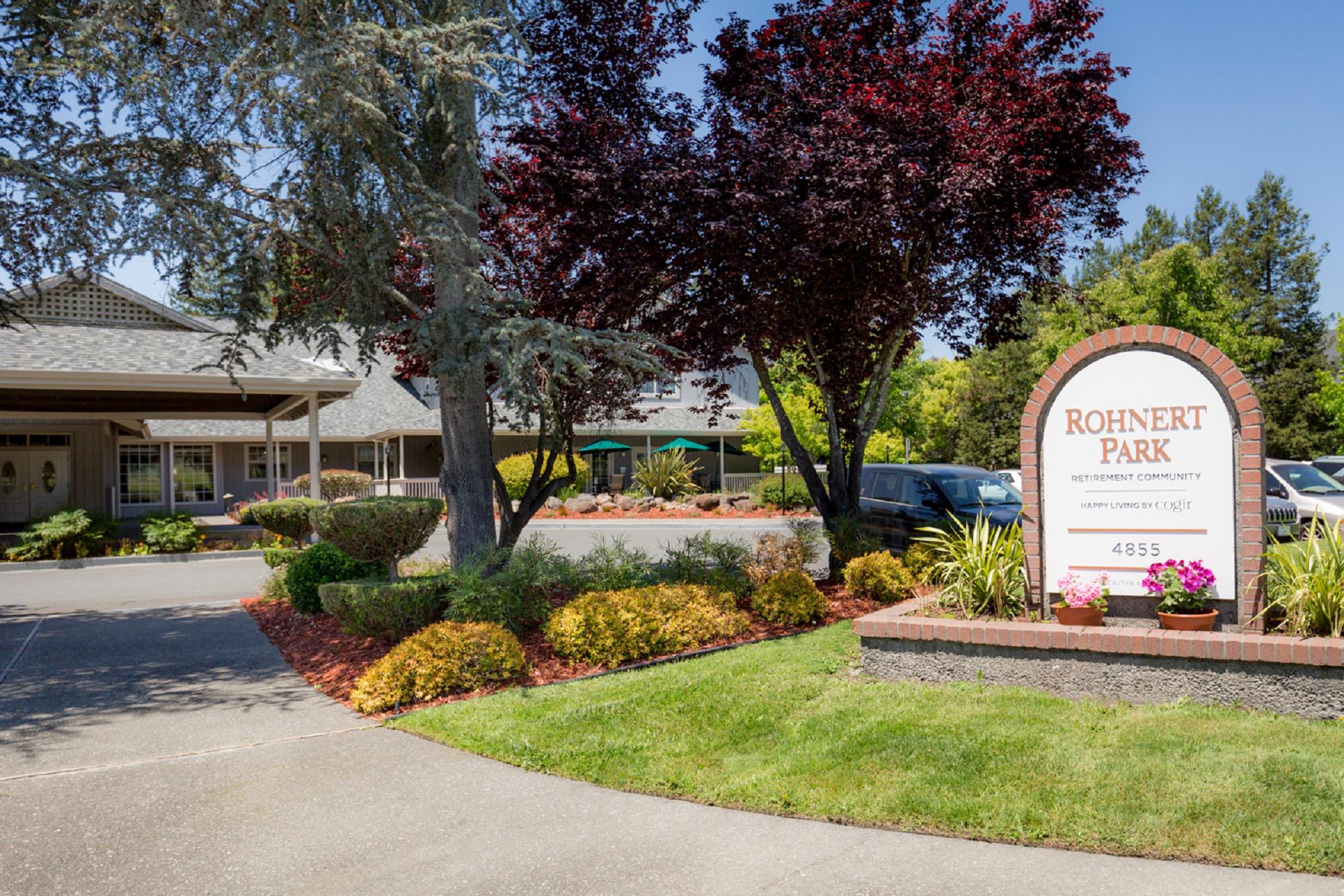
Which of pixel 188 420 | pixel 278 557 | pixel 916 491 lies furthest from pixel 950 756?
pixel 188 420

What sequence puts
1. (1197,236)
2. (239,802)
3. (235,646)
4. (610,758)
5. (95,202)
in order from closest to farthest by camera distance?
(239,802), (610,758), (95,202), (235,646), (1197,236)

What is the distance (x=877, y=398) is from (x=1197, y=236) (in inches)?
1555

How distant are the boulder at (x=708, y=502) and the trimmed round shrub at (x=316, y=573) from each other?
60.0 feet

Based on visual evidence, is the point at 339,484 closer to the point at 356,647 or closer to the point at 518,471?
the point at 518,471

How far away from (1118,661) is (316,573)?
27.9ft

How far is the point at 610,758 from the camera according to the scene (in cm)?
542

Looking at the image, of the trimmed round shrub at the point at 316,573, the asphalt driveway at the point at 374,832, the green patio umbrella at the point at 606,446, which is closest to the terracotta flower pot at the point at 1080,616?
the asphalt driveway at the point at 374,832

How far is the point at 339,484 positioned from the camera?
94.6 feet

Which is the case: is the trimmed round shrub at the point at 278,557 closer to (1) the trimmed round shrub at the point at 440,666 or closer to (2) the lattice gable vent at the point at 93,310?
(1) the trimmed round shrub at the point at 440,666

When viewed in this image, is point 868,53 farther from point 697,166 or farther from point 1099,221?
point 1099,221

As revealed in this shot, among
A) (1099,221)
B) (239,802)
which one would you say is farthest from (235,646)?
(1099,221)

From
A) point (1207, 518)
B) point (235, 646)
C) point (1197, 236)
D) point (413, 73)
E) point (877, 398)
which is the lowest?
point (235, 646)

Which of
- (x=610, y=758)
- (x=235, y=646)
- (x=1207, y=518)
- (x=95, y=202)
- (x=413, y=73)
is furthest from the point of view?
(x=413, y=73)

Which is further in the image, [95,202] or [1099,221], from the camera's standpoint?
[1099,221]
